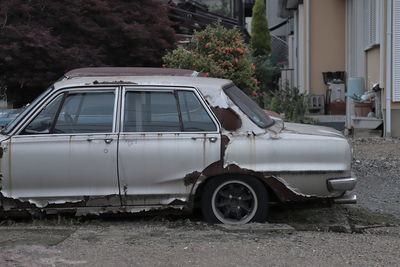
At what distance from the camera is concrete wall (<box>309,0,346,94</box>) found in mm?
17000

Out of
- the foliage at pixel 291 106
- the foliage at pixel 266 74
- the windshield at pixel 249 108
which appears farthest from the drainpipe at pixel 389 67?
the foliage at pixel 266 74

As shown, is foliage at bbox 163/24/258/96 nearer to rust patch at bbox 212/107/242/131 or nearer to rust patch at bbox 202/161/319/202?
rust patch at bbox 212/107/242/131

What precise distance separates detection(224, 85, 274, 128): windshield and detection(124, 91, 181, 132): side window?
0.60 metres

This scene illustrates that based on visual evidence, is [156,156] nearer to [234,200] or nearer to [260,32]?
[234,200]

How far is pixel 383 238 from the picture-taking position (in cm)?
579

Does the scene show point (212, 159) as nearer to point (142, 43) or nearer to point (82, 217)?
point (82, 217)

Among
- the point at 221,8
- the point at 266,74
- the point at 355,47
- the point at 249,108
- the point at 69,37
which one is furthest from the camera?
the point at 221,8

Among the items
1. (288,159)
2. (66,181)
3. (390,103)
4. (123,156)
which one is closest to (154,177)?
(123,156)

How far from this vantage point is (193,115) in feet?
20.2

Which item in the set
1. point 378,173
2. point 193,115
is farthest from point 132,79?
point 378,173

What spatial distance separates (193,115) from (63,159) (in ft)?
4.30

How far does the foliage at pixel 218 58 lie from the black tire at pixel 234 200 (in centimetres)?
503

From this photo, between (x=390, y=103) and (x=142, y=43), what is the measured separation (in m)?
4.99

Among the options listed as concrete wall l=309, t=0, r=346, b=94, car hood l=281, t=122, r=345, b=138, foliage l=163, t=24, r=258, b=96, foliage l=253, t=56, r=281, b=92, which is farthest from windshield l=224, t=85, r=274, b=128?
foliage l=253, t=56, r=281, b=92
